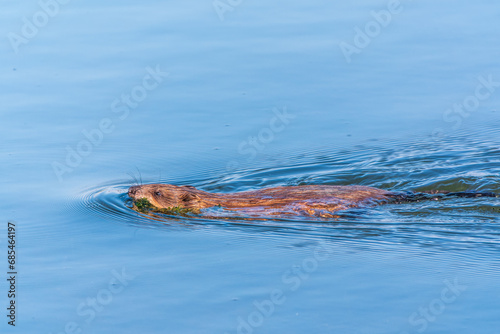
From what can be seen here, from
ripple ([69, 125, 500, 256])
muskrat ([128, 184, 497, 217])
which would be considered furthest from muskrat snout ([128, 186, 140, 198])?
ripple ([69, 125, 500, 256])

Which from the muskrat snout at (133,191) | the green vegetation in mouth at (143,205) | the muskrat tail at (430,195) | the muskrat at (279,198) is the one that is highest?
the muskrat snout at (133,191)

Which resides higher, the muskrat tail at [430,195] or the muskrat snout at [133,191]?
the muskrat snout at [133,191]

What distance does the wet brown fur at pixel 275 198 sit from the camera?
28.9 feet

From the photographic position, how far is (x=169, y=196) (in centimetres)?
911

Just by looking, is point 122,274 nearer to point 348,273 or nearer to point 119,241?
point 119,241

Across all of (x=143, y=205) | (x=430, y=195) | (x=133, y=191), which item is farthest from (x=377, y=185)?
(x=133, y=191)

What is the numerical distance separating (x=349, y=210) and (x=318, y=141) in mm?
2258

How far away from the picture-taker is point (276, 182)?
10.4m

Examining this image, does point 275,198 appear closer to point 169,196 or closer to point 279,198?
point 279,198

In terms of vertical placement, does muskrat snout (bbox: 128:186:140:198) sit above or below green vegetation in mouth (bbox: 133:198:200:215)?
above

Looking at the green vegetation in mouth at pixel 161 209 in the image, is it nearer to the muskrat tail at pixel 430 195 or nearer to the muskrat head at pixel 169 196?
the muskrat head at pixel 169 196

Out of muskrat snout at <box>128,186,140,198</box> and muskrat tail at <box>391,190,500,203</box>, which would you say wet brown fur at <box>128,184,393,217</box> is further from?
muskrat tail at <box>391,190,500,203</box>

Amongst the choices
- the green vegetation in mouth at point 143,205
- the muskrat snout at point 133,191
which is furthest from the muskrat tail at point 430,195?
the muskrat snout at point 133,191

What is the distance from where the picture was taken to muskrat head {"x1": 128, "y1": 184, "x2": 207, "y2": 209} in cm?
909
